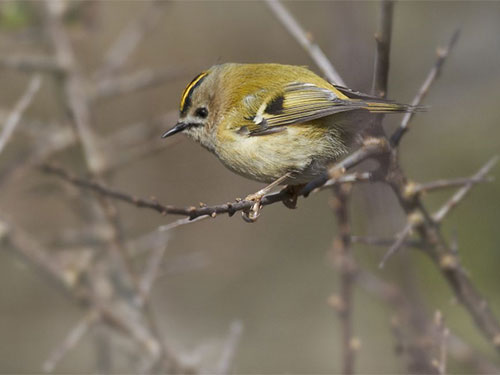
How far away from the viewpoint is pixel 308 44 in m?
2.79

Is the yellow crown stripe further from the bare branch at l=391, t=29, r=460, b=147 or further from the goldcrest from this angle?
the bare branch at l=391, t=29, r=460, b=147

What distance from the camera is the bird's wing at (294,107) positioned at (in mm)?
→ 2865

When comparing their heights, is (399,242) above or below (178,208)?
below

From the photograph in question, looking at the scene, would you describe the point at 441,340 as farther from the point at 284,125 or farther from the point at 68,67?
the point at 68,67

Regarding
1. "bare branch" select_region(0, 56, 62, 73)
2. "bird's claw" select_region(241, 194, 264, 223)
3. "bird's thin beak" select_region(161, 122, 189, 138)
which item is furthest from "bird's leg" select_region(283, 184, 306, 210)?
"bare branch" select_region(0, 56, 62, 73)

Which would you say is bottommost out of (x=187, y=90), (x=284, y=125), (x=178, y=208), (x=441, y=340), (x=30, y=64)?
(x=441, y=340)

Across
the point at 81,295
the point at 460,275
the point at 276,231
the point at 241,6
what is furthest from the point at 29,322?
the point at 460,275

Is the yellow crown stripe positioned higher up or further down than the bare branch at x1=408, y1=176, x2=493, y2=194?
higher up

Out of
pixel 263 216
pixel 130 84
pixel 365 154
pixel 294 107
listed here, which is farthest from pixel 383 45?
pixel 263 216

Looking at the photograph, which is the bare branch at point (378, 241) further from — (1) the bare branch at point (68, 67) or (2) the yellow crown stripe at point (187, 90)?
(1) the bare branch at point (68, 67)

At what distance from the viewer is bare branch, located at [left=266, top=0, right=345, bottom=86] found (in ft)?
9.04

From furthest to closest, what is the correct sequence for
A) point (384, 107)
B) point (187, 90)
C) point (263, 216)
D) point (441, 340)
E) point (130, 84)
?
1. point (263, 216)
2. point (130, 84)
3. point (187, 90)
4. point (384, 107)
5. point (441, 340)

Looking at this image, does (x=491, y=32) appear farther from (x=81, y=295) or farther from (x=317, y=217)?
(x=81, y=295)

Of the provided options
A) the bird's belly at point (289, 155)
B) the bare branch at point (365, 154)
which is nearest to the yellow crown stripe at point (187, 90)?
the bird's belly at point (289, 155)
